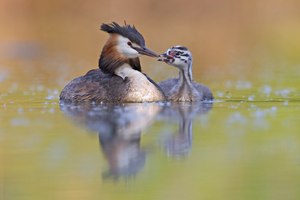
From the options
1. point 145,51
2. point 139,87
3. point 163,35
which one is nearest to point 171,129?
point 139,87

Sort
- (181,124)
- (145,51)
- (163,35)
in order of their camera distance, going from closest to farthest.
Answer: (181,124), (145,51), (163,35)

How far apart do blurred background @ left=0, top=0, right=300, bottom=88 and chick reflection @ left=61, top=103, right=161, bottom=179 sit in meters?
3.87

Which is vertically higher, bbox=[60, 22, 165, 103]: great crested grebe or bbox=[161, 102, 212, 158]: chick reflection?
bbox=[60, 22, 165, 103]: great crested grebe

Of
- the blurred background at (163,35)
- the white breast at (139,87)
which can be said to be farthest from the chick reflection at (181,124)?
the blurred background at (163,35)

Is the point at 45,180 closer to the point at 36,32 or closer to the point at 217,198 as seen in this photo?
the point at 217,198

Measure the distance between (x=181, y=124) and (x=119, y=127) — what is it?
2.46ft

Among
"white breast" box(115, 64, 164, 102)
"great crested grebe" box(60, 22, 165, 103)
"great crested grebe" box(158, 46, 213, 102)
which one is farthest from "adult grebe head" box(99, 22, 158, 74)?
"great crested grebe" box(158, 46, 213, 102)

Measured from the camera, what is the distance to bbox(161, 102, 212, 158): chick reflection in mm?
8297

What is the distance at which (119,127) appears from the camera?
962 cm

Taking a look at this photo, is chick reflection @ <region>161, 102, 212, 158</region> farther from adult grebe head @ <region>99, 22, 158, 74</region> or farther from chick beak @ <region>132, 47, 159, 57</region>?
adult grebe head @ <region>99, 22, 158, 74</region>

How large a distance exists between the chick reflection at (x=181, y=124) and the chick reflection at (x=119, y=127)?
9.0 inches

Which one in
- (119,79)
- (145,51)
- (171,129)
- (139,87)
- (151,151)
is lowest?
(151,151)

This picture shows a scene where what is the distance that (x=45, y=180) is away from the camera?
7086 millimetres

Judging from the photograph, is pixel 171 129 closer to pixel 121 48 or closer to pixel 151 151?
pixel 151 151
